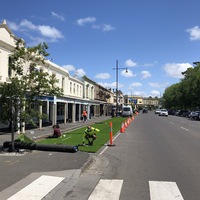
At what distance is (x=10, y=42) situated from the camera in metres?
23.2

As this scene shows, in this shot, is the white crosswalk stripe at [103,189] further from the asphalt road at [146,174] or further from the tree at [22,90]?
the tree at [22,90]

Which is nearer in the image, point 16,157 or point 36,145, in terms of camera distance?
point 16,157

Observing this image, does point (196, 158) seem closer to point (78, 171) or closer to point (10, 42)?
point (78, 171)

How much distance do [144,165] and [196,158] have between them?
2.55 m

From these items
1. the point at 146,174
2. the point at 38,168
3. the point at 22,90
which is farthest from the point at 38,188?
the point at 22,90

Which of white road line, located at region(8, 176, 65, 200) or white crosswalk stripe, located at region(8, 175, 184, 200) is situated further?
white crosswalk stripe, located at region(8, 175, 184, 200)

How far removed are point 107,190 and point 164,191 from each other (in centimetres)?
127

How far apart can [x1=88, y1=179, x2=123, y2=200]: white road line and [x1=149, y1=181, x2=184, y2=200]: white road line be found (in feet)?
2.44

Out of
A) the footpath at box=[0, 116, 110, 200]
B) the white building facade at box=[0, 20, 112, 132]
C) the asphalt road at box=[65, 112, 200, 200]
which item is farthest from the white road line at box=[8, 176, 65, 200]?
the white building facade at box=[0, 20, 112, 132]

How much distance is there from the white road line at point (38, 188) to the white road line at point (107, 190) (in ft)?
3.29

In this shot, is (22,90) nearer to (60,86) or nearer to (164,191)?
(164,191)

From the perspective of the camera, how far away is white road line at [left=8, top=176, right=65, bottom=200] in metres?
6.60

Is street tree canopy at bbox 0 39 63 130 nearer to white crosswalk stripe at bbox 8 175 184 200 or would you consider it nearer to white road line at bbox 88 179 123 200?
white crosswalk stripe at bbox 8 175 184 200

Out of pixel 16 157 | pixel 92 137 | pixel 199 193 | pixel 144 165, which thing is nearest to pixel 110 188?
pixel 199 193
